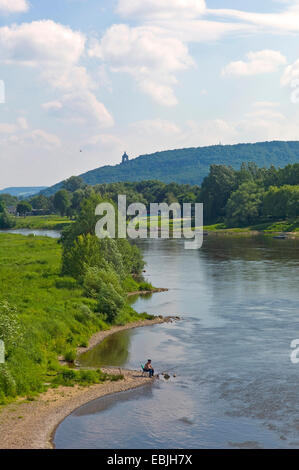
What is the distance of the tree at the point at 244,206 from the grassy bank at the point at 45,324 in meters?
90.6

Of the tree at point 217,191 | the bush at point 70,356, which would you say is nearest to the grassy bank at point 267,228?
the tree at point 217,191

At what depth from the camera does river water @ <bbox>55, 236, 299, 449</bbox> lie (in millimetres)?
29016

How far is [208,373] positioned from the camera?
124ft

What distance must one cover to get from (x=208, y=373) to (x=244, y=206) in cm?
12248

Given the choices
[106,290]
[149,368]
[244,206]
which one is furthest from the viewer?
[244,206]

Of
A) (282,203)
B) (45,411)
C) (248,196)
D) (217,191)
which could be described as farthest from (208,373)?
(217,191)

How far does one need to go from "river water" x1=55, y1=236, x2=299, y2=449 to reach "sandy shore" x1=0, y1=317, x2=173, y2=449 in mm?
669

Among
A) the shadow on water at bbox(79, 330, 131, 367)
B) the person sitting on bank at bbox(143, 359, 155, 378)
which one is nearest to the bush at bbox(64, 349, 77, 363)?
the shadow on water at bbox(79, 330, 131, 367)

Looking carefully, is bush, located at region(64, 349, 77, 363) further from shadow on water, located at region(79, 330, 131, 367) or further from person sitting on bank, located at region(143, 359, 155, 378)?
person sitting on bank, located at region(143, 359, 155, 378)

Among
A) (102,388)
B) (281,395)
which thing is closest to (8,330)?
(102,388)

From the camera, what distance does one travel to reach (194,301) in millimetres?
61219

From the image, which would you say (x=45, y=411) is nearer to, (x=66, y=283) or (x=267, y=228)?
(x=66, y=283)

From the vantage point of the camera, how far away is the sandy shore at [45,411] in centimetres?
2795
